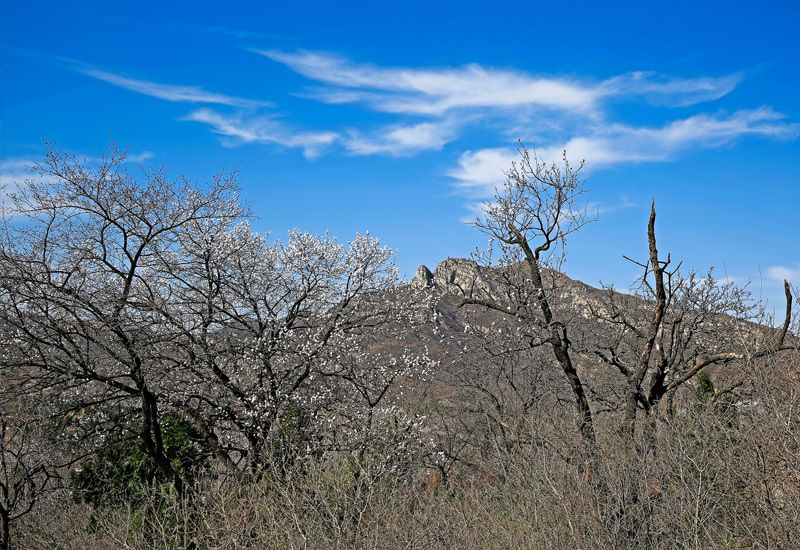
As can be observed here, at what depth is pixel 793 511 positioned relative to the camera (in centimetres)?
788

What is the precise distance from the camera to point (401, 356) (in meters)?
15.4

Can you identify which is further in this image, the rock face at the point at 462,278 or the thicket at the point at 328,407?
the rock face at the point at 462,278

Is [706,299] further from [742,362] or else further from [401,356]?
[401,356]

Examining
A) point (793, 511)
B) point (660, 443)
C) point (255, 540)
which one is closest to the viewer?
point (793, 511)

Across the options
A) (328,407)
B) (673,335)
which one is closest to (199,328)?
(328,407)

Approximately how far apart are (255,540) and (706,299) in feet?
47.4

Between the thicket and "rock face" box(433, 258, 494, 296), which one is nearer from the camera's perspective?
the thicket

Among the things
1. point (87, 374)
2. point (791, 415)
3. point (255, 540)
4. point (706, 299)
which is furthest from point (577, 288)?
point (87, 374)

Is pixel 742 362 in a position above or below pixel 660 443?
above

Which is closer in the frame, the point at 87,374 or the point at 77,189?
the point at 87,374

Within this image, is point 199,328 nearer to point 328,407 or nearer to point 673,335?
point 328,407

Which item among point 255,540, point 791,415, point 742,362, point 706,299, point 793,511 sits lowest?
point 255,540

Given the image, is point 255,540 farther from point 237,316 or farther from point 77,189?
point 77,189

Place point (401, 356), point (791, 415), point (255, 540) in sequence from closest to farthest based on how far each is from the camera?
1. point (791, 415)
2. point (255, 540)
3. point (401, 356)
